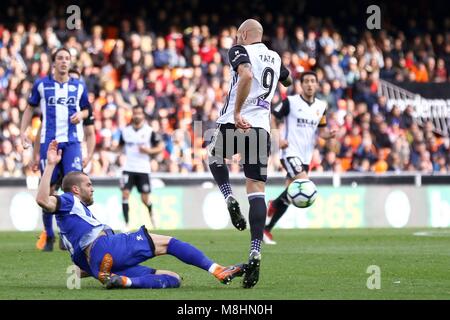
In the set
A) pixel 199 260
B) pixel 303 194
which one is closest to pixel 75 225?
pixel 199 260

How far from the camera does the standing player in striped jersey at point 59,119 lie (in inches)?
532

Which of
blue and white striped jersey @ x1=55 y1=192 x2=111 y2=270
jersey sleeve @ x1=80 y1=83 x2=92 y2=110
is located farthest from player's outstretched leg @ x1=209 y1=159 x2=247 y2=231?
jersey sleeve @ x1=80 y1=83 x2=92 y2=110

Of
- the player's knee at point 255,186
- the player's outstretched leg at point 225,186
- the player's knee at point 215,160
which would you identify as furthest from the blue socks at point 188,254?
the player's knee at point 215,160

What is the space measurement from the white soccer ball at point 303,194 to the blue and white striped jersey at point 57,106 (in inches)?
124

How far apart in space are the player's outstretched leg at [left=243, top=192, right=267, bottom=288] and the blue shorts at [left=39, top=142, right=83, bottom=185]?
4626 mm

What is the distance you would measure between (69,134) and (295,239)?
4383 mm

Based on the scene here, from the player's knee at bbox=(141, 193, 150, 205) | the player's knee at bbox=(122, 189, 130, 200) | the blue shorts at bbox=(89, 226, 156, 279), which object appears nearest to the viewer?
the blue shorts at bbox=(89, 226, 156, 279)

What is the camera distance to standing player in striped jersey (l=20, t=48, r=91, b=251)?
13.5 m

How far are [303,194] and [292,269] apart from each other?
130 cm

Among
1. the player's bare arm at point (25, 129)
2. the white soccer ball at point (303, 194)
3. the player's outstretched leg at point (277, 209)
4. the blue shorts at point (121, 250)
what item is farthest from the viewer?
the player's outstretched leg at point (277, 209)

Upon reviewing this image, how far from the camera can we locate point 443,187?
2208cm

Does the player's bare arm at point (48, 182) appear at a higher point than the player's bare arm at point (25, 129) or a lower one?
lower

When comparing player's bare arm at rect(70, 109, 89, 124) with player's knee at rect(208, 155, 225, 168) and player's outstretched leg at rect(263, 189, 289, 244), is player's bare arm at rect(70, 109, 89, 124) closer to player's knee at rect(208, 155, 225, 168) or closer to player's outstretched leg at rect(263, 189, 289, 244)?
player's outstretched leg at rect(263, 189, 289, 244)

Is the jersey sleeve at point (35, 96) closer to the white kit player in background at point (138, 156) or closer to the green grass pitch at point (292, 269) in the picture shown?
the green grass pitch at point (292, 269)
